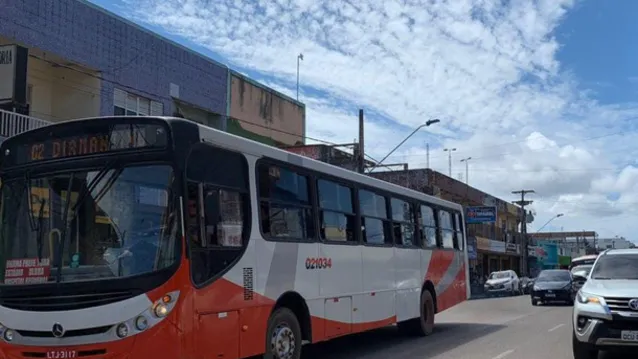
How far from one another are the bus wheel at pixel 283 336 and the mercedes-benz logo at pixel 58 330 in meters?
2.68

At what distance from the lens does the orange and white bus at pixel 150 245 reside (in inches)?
252

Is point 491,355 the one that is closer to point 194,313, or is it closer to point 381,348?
point 381,348

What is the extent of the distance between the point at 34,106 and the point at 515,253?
54.1 meters

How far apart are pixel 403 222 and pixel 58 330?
26.1 feet

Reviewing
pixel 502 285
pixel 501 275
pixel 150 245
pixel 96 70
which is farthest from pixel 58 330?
pixel 501 275

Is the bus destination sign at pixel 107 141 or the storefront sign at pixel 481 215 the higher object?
the storefront sign at pixel 481 215

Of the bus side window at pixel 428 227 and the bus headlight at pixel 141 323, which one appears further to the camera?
A: the bus side window at pixel 428 227

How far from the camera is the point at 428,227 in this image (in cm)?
1443

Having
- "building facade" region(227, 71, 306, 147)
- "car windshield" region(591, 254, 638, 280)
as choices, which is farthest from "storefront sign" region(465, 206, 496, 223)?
"car windshield" region(591, 254, 638, 280)

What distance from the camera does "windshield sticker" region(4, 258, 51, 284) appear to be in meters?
6.64

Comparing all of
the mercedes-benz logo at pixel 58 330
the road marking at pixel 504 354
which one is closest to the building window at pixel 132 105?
the road marking at pixel 504 354

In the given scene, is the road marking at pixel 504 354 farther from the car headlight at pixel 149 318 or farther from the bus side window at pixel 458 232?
the car headlight at pixel 149 318

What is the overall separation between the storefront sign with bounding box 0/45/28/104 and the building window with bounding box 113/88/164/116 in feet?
13.4

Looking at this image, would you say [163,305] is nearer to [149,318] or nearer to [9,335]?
[149,318]
